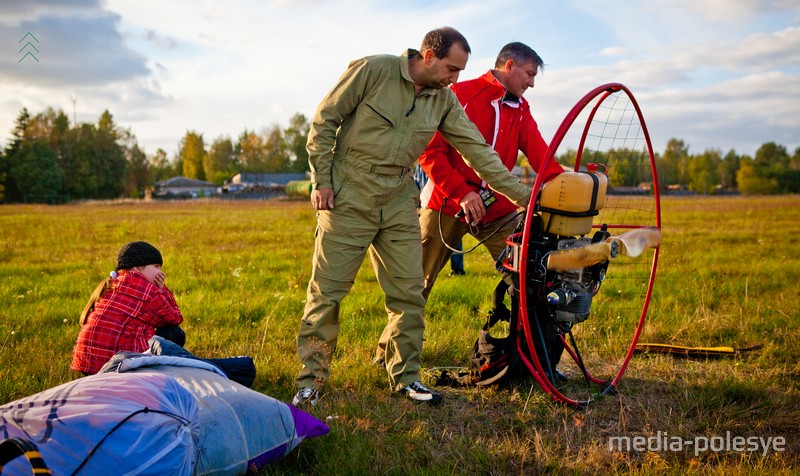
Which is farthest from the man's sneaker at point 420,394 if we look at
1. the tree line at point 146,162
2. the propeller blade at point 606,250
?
Answer: the tree line at point 146,162

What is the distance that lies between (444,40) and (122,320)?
2.99 meters

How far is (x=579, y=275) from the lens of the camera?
4.46m

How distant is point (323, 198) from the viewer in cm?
465

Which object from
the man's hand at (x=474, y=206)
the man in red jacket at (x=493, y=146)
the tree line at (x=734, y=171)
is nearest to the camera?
the man's hand at (x=474, y=206)

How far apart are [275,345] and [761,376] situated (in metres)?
4.28

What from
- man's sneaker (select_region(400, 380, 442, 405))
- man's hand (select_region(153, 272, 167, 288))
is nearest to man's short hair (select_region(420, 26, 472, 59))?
man's sneaker (select_region(400, 380, 442, 405))

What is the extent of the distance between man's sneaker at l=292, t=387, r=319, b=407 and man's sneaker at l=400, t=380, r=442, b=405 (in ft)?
2.27

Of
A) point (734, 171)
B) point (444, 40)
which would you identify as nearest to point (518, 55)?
point (444, 40)

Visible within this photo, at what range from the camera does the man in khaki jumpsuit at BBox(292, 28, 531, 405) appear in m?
4.64

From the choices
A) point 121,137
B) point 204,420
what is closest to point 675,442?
point 204,420

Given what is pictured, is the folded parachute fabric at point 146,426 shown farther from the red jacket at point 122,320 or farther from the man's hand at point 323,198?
the man's hand at point 323,198

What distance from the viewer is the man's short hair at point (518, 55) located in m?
5.34

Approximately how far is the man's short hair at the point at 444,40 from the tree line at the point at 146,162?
35.0 metres

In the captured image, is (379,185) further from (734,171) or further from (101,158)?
(734,171)
